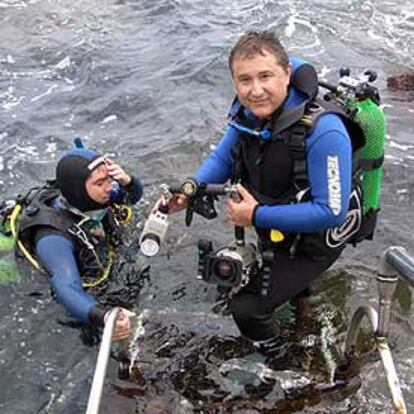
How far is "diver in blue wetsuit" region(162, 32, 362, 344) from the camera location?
3.84 m

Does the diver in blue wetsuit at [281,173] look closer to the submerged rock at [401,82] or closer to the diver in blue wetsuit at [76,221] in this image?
the diver in blue wetsuit at [76,221]

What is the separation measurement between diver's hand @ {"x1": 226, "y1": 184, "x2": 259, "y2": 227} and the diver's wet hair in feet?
2.47

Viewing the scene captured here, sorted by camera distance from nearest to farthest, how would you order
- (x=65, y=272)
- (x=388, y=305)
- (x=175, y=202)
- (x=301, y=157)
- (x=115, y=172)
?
(x=388, y=305) → (x=301, y=157) → (x=175, y=202) → (x=65, y=272) → (x=115, y=172)

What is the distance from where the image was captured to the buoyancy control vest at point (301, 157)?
3963 mm

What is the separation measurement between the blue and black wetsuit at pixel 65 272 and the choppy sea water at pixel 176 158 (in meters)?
0.68

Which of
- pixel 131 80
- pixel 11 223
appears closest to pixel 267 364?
pixel 11 223

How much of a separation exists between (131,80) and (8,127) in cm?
231

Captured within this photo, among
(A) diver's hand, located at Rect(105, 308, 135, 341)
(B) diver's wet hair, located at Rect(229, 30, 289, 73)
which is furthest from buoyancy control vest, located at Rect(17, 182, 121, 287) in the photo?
(B) diver's wet hair, located at Rect(229, 30, 289, 73)

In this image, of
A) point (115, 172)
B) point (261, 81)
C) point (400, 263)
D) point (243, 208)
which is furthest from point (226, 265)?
point (115, 172)

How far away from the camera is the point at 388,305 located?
3703 millimetres

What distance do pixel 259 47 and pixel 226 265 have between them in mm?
1301

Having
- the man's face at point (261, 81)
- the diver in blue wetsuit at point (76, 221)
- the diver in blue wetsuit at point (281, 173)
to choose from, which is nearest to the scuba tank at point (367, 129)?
the diver in blue wetsuit at point (281, 173)

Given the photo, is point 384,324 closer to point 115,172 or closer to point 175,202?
point 175,202

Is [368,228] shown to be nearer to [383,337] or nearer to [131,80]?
[383,337]
